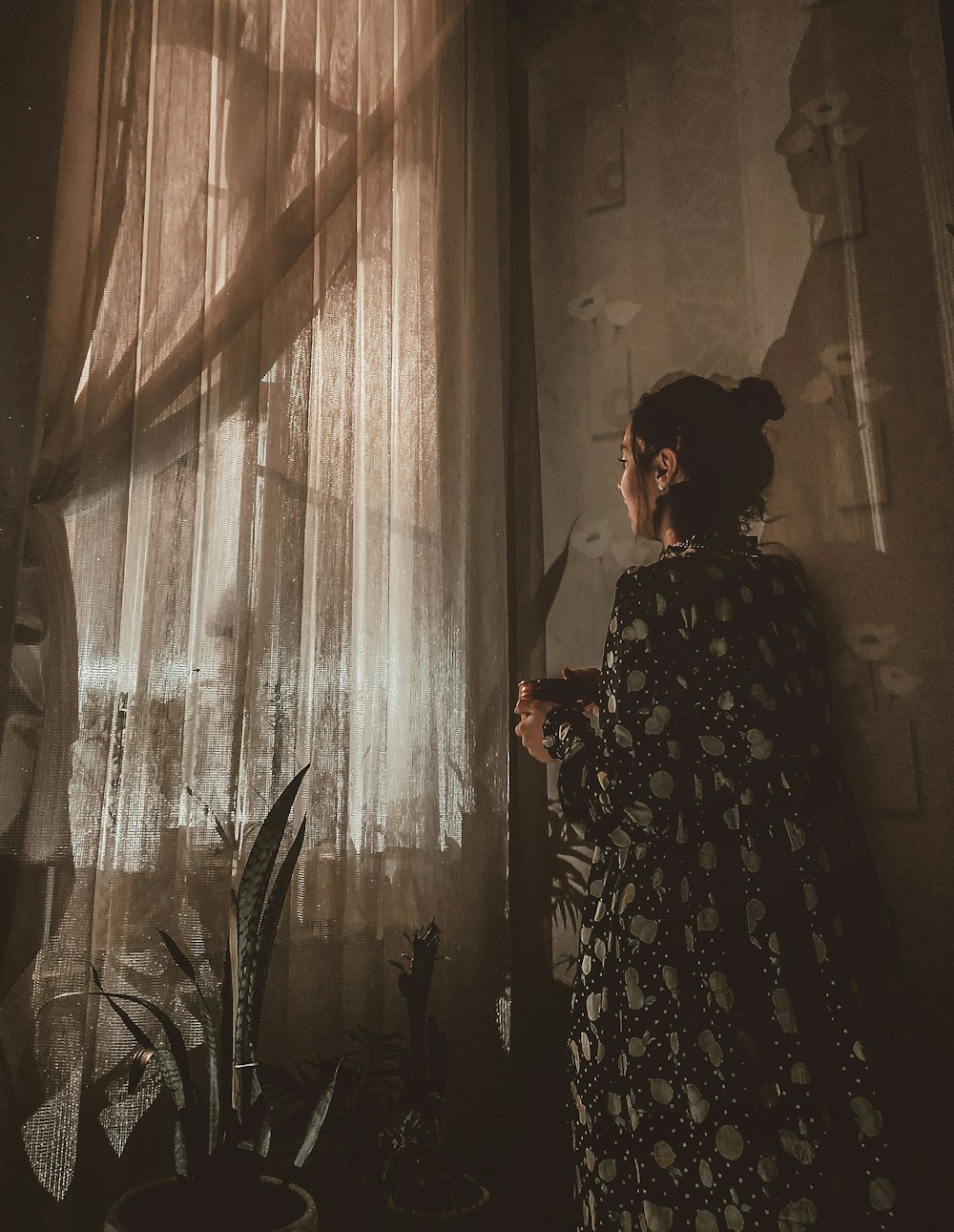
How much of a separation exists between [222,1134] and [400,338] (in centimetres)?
150

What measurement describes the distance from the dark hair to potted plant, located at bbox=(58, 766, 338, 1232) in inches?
36.7

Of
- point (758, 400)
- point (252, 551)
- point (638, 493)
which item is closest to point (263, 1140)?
point (252, 551)

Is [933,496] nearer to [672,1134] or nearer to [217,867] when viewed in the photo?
[672,1134]

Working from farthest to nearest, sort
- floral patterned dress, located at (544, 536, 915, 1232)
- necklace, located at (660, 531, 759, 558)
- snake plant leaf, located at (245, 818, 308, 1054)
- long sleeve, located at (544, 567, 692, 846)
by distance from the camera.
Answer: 1. necklace, located at (660, 531, 759, 558)
2. long sleeve, located at (544, 567, 692, 846)
3. floral patterned dress, located at (544, 536, 915, 1232)
4. snake plant leaf, located at (245, 818, 308, 1054)

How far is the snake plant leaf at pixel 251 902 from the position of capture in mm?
1096

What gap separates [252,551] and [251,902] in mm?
596

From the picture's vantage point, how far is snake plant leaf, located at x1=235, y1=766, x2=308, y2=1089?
1096 mm

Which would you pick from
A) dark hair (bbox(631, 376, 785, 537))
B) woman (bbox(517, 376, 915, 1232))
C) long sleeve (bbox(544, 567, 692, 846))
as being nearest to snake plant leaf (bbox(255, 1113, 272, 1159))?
woman (bbox(517, 376, 915, 1232))

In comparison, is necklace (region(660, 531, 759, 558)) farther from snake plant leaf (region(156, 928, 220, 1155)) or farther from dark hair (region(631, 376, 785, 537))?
snake plant leaf (region(156, 928, 220, 1155))

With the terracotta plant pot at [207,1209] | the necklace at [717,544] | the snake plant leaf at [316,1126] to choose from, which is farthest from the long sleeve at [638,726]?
the terracotta plant pot at [207,1209]

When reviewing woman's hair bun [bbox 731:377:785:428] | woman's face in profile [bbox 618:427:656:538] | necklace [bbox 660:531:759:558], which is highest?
woman's hair bun [bbox 731:377:785:428]

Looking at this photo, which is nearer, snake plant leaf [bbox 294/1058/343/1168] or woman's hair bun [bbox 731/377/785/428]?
snake plant leaf [bbox 294/1058/343/1168]

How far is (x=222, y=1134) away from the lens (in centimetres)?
109

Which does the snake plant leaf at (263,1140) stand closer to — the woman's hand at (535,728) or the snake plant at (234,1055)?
the snake plant at (234,1055)
